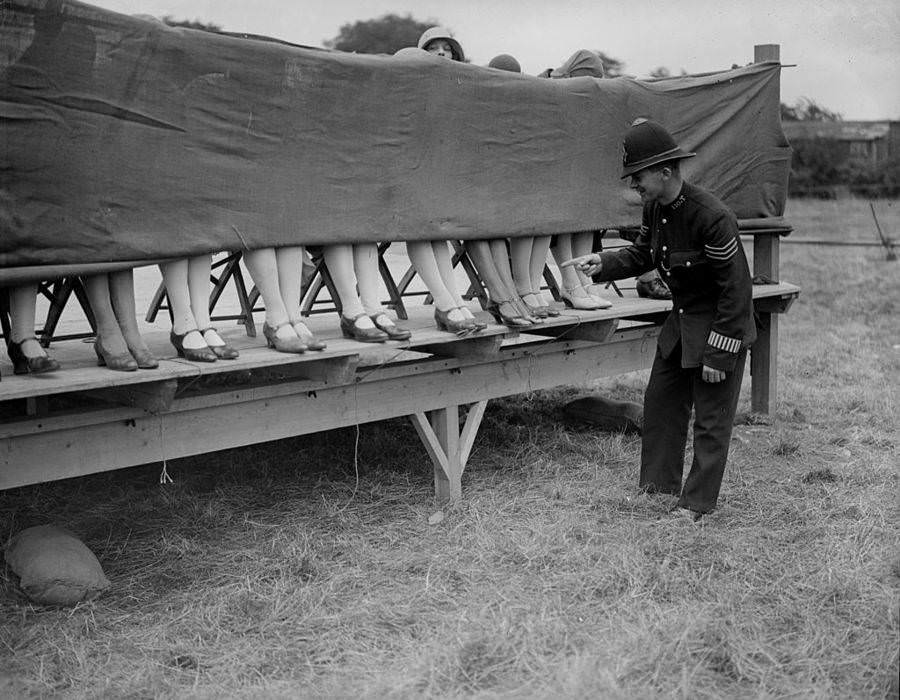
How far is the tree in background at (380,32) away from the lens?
31641mm

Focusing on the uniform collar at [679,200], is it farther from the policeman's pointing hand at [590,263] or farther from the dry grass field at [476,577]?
the dry grass field at [476,577]

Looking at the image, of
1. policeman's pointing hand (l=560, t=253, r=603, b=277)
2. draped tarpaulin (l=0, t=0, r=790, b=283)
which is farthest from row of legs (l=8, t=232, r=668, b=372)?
policeman's pointing hand (l=560, t=253, r=603, b=277)

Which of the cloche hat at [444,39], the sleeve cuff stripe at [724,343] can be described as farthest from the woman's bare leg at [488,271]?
the sleeve cuff stripe at [724,343]

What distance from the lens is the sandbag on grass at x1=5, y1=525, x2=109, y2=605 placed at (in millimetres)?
4633

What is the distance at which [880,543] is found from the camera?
209 inches

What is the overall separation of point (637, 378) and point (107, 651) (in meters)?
6.43

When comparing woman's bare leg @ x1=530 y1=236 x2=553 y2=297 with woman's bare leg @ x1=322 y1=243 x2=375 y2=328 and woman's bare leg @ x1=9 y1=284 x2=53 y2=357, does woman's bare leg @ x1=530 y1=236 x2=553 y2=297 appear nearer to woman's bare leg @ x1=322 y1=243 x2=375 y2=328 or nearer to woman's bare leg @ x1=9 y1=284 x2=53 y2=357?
woman's bare leg @ x1=322 y1=243 x2=375 y2=328

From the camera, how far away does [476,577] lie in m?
4.94

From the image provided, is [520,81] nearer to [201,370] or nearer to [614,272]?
[614,272]

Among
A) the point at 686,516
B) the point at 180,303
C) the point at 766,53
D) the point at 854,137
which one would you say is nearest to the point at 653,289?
the point at 766,53

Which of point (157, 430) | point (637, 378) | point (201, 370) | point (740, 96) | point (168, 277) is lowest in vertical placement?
point (637, 378)

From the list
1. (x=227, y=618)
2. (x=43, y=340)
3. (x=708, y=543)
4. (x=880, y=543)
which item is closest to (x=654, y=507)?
(x=708, y=543)

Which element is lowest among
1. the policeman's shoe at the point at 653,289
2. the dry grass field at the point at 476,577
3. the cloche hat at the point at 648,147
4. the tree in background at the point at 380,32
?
the dry grass field at the point at 476,577

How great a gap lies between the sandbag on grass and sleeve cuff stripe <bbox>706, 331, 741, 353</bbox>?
303cm
